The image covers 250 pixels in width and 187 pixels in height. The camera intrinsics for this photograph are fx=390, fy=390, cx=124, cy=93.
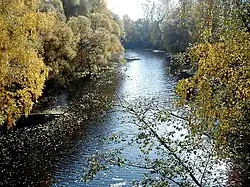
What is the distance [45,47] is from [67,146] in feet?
56.2

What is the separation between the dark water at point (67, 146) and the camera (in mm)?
17500

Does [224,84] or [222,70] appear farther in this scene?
[224,84]

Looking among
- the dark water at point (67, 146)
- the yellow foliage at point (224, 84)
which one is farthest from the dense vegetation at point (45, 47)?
the yellow foliage at point (224, 84)

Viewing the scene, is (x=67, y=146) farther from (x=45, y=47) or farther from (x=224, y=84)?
(x=45, y=47)

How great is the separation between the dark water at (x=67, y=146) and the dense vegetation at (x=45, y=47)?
2.19 meters

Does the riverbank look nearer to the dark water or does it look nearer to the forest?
the dark water

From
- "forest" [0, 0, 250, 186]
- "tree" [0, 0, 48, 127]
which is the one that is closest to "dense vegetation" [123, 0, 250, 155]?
"forest" [0, 0, 250, 186]

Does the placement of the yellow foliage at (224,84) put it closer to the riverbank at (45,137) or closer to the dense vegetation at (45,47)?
the riverbank at (45,137)

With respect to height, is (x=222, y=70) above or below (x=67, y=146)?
above

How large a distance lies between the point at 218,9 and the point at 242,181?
10.8m

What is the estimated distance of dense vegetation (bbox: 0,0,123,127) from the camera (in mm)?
14516

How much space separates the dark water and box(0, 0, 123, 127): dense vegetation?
2189mm

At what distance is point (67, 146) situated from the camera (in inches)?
859

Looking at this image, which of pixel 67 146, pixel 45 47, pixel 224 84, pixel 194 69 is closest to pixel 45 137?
pixel 67 146
